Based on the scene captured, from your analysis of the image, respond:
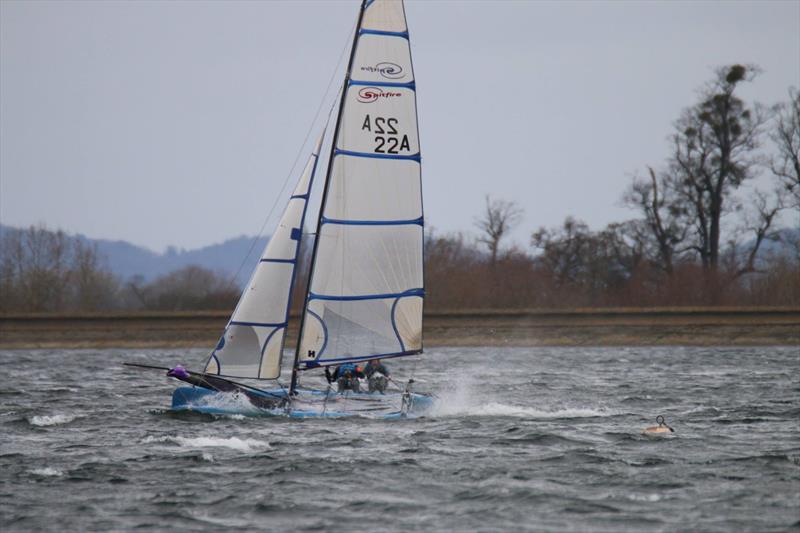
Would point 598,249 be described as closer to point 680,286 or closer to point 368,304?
point 680,286

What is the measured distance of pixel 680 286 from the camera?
298 feet

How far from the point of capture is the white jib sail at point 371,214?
29500mm

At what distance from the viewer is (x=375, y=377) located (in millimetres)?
30641

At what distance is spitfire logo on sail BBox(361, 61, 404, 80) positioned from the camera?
97.0 feet

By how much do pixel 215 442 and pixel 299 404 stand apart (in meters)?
4.45

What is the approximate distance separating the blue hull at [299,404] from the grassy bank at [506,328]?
47.1 meters

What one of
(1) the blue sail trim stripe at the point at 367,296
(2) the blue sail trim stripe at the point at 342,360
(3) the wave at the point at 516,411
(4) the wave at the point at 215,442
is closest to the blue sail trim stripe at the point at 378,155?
(1) the blue sail trim stripe at the point at 367,296

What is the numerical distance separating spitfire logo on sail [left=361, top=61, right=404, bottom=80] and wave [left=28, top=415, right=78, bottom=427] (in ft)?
32.7

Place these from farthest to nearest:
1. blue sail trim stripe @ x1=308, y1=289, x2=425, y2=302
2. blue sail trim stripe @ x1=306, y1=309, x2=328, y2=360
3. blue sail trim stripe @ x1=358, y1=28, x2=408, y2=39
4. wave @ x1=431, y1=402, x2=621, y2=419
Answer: wave @ x1=431, y1=402, x2=621, y2=419 < blue sail trim stripe @ x1=308, y1=289, x2=425, y2=302 < blue sail trim stripe @ x1=306, y1=309, x2=328, y2=360 < blue sail trim stripe @ x1=358, y1=28, x2=408, y2=39

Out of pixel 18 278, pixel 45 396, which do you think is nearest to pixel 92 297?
pixel 18 278

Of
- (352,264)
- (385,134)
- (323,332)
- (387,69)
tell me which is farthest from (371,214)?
(387,69)

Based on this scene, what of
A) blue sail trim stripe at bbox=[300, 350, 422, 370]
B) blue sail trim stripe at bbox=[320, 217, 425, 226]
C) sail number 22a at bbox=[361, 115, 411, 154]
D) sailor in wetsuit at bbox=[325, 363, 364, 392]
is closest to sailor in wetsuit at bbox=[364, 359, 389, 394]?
sailor in wetsuit at bbox=[325, 363, 364, 392]

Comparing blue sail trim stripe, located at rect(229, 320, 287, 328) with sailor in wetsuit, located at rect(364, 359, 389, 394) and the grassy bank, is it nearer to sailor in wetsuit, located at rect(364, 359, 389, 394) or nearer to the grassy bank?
sailor in wetsuit, located at rect(364, 359, 389, 394)

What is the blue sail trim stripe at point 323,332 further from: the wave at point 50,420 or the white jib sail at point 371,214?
the wave at point 50,420
